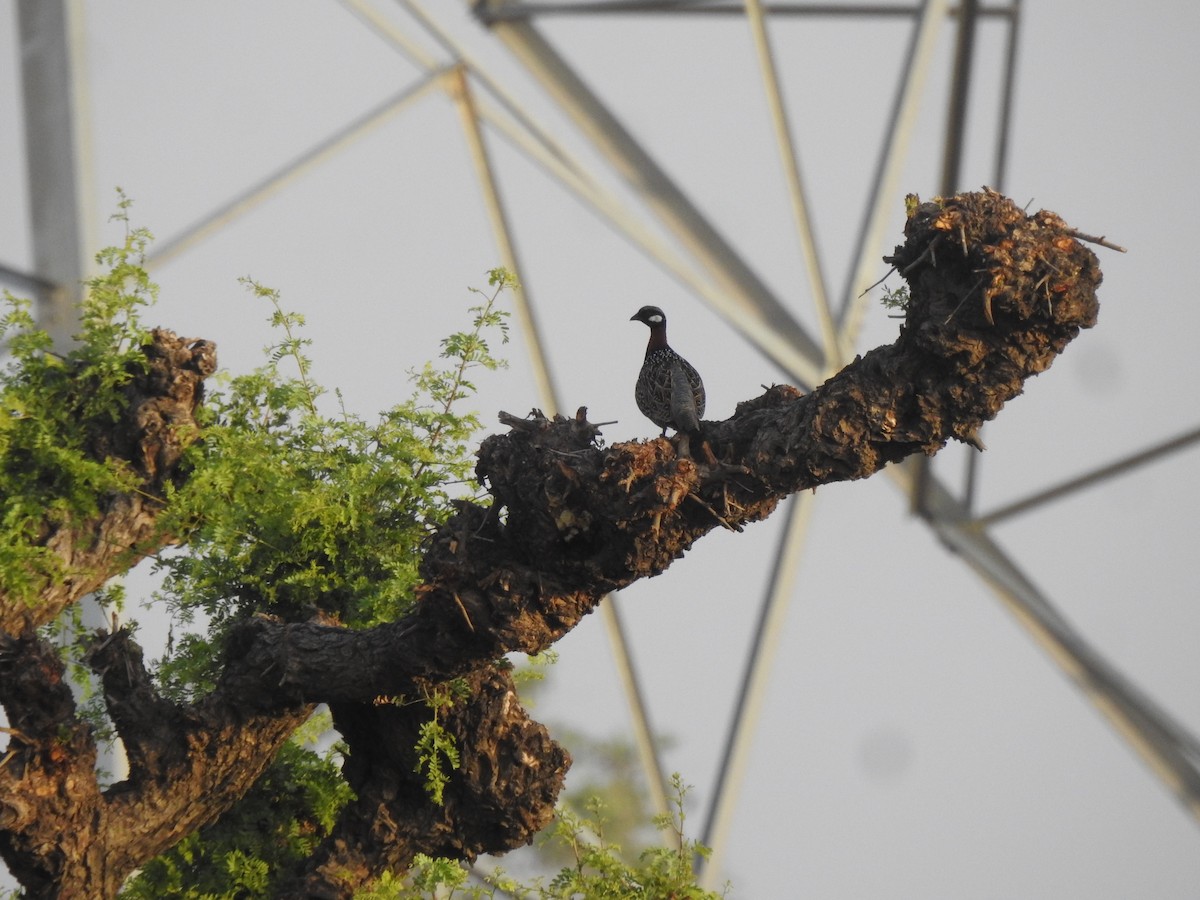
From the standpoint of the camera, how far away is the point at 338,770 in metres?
4.64

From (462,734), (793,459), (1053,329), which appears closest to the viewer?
(1053,329)

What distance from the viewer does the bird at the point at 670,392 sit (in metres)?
3.21

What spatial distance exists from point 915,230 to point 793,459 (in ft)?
1.79

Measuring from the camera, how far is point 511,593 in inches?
125

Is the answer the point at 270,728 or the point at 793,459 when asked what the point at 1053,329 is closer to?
the point at 793,459

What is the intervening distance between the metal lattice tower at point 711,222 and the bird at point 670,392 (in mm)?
1934

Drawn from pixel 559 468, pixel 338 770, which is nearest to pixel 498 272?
pixel 559 468

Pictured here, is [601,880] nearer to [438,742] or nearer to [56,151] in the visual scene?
[438,742]

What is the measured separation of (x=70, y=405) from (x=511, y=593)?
2445 mm

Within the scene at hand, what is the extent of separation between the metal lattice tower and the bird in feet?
6.35

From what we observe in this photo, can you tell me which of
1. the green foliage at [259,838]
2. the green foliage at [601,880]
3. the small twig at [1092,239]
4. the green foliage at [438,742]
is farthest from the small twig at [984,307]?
the green foliage at [259,838]

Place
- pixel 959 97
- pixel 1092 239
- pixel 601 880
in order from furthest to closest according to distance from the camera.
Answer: pixel 959 97 < pixel 601 880 < pixel 1092 239

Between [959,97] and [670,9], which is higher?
[670,9]

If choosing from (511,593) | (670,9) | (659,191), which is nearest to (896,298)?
(511,593)
